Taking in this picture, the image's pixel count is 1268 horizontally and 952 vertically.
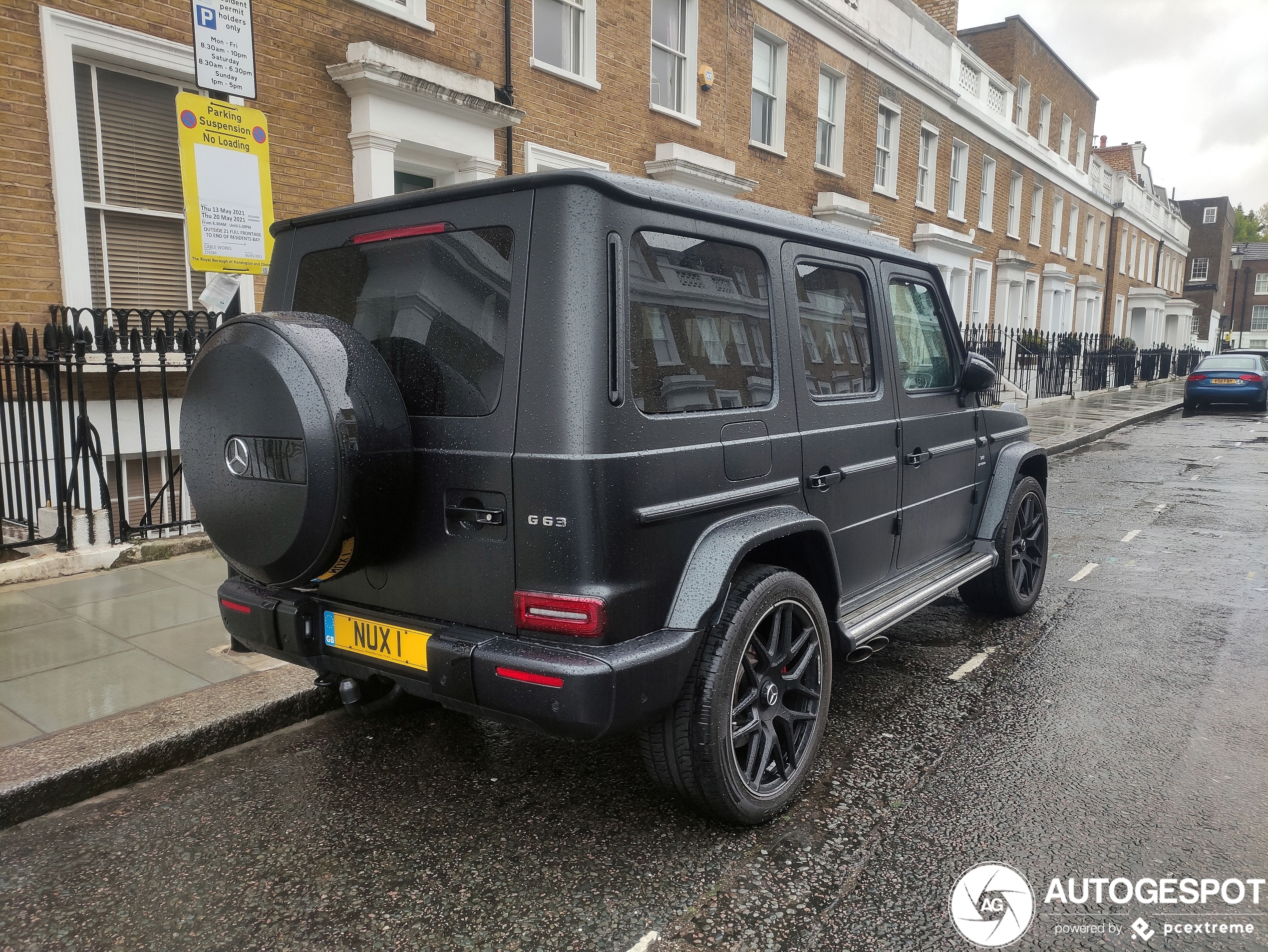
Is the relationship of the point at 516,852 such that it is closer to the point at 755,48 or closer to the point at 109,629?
the point at 109,629

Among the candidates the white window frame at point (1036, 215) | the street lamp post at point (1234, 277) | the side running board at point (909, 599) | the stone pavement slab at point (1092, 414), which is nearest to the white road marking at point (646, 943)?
the side running board at point (909, 599)

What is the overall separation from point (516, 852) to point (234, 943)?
2.72 ft

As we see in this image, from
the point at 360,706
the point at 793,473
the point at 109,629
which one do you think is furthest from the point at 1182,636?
the point at 109,629

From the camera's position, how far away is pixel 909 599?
383cm

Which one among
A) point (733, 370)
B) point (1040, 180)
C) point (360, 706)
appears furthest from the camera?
point (1040, 180)

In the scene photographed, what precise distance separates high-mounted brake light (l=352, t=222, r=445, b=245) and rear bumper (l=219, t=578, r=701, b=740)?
125cm

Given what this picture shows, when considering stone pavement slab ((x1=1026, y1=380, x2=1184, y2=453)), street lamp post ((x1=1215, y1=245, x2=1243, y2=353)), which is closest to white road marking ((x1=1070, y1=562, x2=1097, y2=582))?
stone pavement slab ((x1=1026, y1=380, x2=1184, y2=453))

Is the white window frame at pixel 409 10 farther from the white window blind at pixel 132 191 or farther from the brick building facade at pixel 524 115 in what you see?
the white window blind at pixel 132 191

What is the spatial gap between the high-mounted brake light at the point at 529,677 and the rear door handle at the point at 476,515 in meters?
0.43

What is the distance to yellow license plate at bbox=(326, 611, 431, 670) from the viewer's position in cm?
272

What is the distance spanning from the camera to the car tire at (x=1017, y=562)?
16.3 ft

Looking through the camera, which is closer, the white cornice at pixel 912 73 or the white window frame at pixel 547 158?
the white window frame at pixel 547 158

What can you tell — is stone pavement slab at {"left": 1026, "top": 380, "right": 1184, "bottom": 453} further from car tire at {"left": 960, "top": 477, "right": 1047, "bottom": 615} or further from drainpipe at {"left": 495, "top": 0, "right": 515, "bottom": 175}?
drainpipe at {"left": 495, "top": 0, "right": 515, "bottom": 175}

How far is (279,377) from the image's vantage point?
8.39 feet
